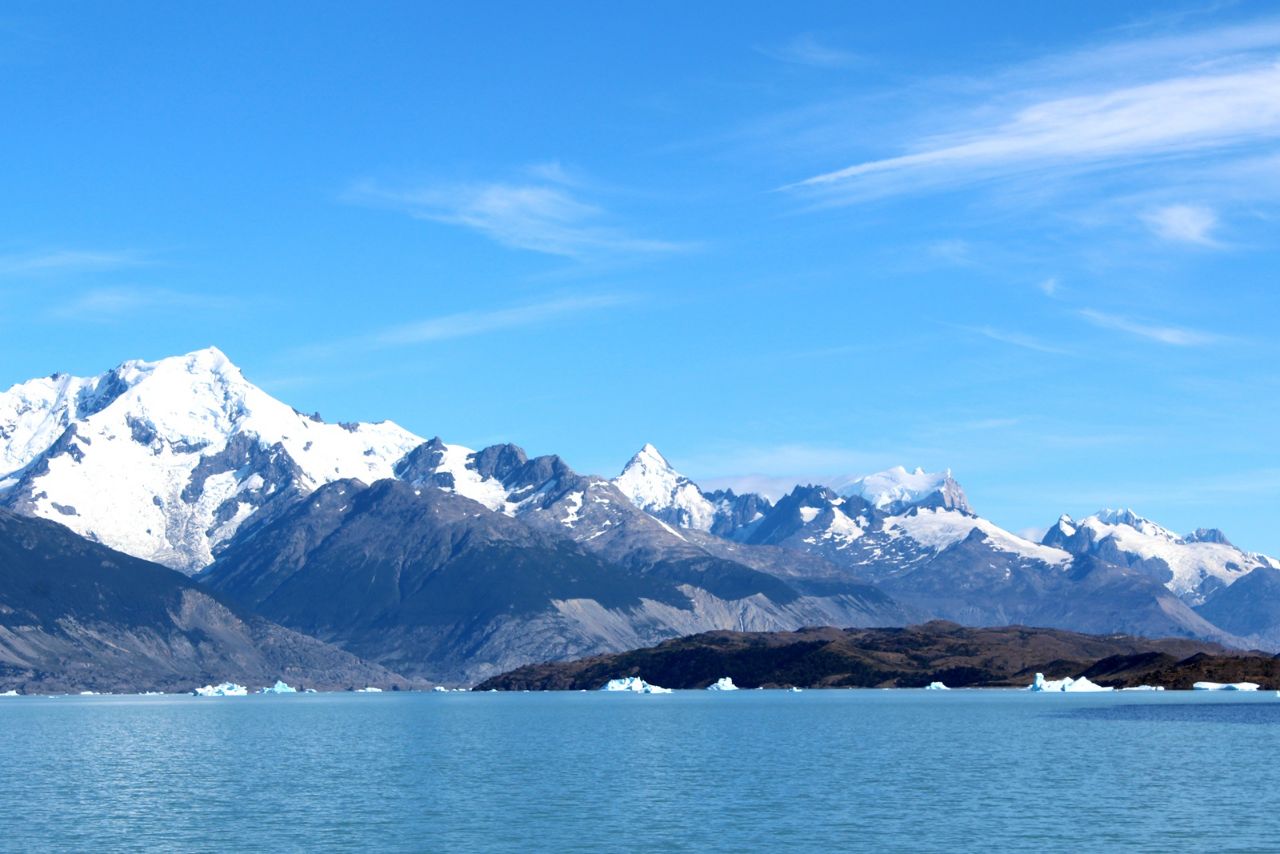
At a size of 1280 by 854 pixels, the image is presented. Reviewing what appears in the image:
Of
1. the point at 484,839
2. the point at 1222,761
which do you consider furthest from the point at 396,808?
the point at 1222,761

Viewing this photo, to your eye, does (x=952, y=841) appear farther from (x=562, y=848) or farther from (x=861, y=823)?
(x=562, y=848)

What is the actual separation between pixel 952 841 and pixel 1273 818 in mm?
28379

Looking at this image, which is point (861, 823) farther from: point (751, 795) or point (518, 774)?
point (518, 774)

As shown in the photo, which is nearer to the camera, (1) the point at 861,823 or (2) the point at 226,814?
(1) the point at 861,823

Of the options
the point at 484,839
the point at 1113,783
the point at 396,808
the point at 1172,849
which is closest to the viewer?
the point at 1172,849

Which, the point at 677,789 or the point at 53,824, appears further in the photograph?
the point at 677,789

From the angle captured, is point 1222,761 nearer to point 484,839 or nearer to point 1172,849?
point 1172,849

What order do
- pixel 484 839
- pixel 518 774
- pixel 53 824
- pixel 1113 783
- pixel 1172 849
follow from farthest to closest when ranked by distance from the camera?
1. pixel 518 774
2. pixel 1113 783
3. pixel 53 824
4. pixel 484 839
5. pixel 1172 849

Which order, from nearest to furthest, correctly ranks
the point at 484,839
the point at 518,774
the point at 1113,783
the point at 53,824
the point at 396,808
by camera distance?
the point at 484,839, the point at 53,824, the point at 396,808, the point at 1113,783, the point at 518,774

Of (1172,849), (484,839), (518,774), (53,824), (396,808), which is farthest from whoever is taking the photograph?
(518,774)

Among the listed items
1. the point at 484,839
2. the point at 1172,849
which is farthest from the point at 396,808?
the point at 1172,849

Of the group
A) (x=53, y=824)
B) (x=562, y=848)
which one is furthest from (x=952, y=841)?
(x=53, y=824)

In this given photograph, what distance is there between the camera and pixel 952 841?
117 m

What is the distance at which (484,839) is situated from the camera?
4786 inches
